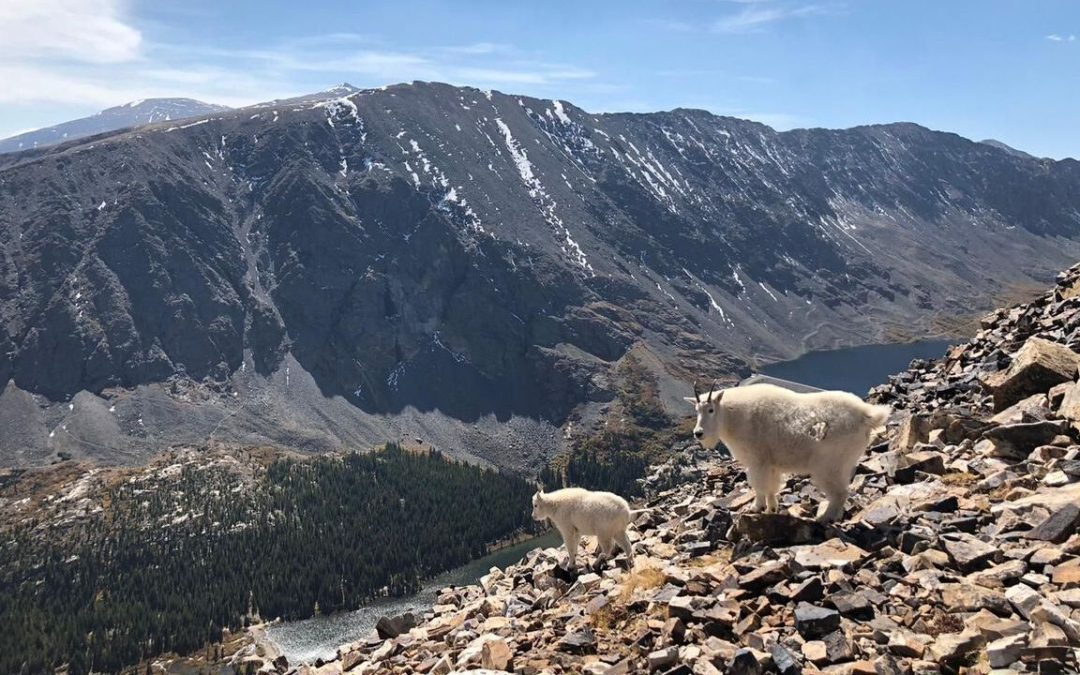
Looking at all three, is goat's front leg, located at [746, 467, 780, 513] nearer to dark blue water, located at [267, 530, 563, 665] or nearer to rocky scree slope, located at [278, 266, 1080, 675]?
rocky scree slope, located at [278, 266, 1080, 675]

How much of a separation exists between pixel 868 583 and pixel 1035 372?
11.9 m

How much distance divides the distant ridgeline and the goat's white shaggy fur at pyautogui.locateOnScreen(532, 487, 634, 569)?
14254 centimetres

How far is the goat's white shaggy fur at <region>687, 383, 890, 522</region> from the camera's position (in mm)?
16062

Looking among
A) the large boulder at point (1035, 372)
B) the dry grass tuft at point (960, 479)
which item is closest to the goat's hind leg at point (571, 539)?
the dry grass tuft at point (960, 479)

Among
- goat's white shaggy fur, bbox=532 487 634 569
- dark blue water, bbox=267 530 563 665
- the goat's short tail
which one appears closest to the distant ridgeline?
dark blue water, bbox=267 530 563 665

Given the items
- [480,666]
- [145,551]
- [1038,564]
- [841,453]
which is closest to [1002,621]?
[1038,564]

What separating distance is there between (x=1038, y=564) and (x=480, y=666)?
31.9ft

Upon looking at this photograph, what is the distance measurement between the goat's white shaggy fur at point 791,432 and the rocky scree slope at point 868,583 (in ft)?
3.42

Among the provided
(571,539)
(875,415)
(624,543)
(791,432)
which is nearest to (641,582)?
(791,432)

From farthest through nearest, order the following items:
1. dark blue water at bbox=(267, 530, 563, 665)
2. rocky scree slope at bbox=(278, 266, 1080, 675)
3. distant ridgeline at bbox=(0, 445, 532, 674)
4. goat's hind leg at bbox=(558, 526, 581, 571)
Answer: distant ridgeline at bbox=(0, 445, 532, 674) → dark blue water at bbox=(267, 530, 563, 665) → goat's hind leg at bbox=(558, 526, 581, 571) → rocky scree slope at bbox=(278, 266, 1080, 675)

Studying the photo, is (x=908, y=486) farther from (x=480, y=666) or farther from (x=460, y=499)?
(x=460, y=499)

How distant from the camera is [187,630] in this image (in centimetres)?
14325

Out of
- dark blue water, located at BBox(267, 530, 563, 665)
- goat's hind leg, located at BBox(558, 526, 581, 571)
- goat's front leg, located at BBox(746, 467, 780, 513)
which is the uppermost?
goat's front leg, located at BBox(746, 467, 780, 513)

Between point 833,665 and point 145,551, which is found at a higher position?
point 833,665
